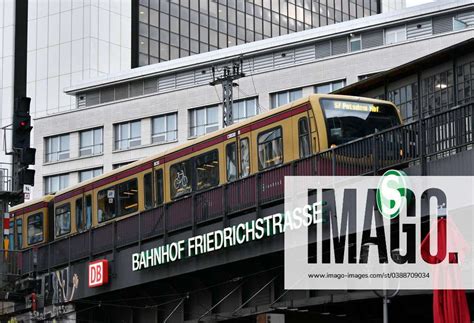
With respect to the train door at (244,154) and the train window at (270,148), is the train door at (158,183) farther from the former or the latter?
the train window at (270,148)

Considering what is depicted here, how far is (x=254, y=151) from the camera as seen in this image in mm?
30984

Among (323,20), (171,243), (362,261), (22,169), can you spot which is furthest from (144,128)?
(362,261)

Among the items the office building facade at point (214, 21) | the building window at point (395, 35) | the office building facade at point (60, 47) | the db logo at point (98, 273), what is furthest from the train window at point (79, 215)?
the office building facade at point (214, 21)

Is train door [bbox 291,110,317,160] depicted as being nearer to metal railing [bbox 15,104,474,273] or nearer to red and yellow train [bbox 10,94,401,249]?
red and yellow train [bbox 10,94,401,249]

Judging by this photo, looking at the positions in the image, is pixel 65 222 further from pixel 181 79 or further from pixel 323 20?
pixel 323 20

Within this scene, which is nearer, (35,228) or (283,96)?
(35,228)

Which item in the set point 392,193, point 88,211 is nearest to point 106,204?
point 88,211

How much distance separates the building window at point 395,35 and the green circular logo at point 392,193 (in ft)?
191

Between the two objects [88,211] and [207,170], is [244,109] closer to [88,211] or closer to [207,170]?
[88,211]

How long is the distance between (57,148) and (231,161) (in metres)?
60.9

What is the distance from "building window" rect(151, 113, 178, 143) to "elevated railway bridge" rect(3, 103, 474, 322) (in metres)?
47.3

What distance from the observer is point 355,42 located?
8106 cm

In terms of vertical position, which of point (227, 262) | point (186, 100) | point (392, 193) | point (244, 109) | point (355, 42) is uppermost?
point (355, 42)

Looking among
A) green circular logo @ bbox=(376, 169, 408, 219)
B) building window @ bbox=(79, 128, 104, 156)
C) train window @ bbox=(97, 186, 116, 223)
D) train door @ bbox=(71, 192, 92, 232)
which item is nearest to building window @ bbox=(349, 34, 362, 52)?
building window @ bbox=(79, 128, 104, 156)
